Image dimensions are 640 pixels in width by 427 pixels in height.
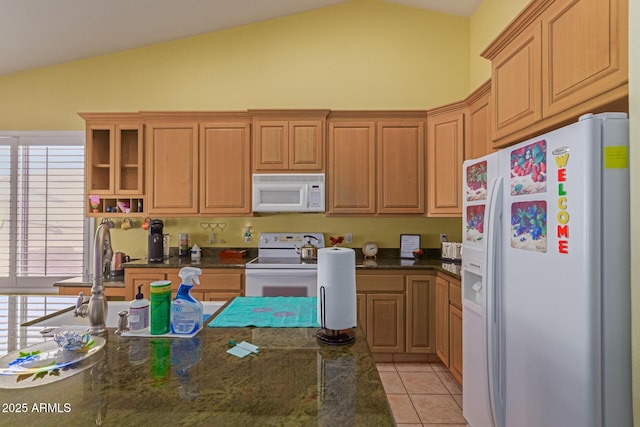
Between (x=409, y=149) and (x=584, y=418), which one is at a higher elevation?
(x=409, y=149)

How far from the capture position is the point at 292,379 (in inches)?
34.3

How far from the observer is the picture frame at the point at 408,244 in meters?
3.48

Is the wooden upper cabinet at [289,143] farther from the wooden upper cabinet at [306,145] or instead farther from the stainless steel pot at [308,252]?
the stainless steel pot at [308,252]

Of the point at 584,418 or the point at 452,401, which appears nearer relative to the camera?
the point at 584,418

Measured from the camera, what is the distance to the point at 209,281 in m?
2.97

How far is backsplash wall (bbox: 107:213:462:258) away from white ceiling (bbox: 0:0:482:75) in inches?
71.3

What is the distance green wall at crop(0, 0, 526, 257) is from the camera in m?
3.55

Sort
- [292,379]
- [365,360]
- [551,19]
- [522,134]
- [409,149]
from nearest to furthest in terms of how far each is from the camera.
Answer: [292,379] < [365,360] < [551,19] < [522,134] < [409,149]

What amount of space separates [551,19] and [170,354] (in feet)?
6.60

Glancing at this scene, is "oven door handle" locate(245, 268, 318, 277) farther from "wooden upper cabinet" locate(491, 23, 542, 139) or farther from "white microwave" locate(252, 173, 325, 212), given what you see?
"wooden upper cabinet" locate(491, 23, 542, 139)

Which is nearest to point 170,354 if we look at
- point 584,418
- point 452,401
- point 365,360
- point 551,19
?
point 365,360

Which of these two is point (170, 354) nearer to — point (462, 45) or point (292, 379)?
point (292, 379)

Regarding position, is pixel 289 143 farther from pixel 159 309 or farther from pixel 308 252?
pixel 159 309

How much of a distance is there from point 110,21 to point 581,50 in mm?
3628
